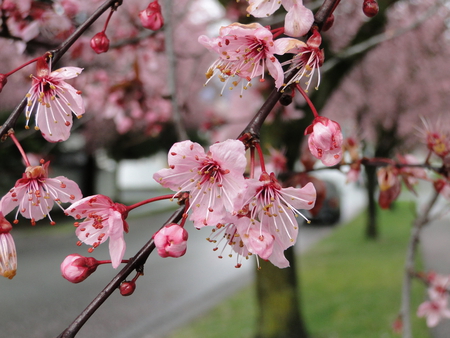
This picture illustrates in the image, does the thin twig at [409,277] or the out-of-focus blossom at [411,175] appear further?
the thin twig at [409,277]

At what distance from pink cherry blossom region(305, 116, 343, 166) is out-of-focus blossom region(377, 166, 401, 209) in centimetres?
63

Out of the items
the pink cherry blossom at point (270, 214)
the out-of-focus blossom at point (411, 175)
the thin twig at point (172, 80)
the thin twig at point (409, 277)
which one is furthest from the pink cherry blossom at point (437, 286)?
the pink cherry blossom at point (270, 214)

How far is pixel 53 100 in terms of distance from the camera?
97 centimetres

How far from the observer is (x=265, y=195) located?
31.9 inches

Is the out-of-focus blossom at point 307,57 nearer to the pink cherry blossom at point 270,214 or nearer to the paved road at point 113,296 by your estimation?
the pink cherry blossom at point 270,214

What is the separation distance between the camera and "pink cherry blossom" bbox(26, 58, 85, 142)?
872mm

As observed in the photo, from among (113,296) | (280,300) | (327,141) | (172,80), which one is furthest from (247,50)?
(113,296)

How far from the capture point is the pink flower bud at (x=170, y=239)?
2.33ft

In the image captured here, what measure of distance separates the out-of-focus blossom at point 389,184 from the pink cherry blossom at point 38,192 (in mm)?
977

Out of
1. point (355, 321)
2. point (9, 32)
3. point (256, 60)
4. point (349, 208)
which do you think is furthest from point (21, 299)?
point (349, 208)

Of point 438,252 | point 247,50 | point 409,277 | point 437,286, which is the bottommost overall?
point 438,252

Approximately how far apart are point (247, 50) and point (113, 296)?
5768mm

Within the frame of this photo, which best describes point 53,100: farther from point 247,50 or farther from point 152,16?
point 247,50

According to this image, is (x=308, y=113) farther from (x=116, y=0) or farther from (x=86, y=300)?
(x=86, y=300)
